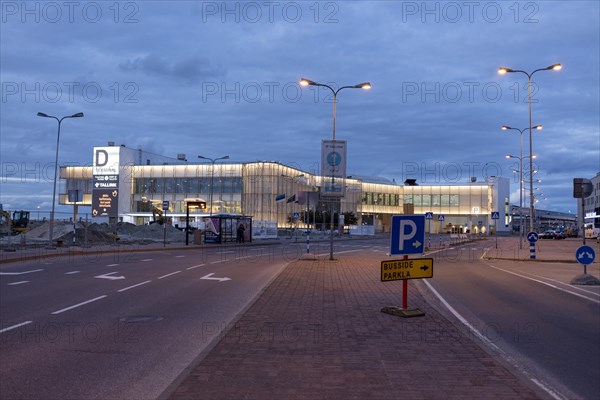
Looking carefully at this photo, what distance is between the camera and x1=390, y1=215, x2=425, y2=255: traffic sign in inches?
448

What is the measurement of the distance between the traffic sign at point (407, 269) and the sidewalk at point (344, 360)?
0.78 metres

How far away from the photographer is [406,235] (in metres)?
11.4

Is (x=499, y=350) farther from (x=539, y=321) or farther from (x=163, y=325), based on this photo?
(x=163, y=325)

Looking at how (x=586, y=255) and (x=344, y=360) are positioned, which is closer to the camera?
(x=344, y=360)

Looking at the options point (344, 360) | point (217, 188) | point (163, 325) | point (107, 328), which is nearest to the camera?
point (344, 360)

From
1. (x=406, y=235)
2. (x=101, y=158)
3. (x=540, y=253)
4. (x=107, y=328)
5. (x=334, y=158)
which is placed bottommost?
(x=107, y=328)

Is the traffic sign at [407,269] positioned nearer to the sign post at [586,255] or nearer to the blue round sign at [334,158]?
the sign post at [586,255]

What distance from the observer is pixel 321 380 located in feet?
21.8

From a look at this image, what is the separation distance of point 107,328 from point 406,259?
5.50 meters

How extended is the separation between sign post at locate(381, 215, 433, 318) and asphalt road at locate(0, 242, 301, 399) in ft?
10.5

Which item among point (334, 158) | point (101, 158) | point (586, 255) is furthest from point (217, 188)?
point (586, 255)

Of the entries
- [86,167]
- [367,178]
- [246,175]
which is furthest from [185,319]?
[367,178]

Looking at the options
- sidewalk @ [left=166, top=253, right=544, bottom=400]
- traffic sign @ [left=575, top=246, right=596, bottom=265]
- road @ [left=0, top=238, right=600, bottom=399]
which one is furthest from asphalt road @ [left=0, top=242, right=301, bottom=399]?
traffic sign @ [left=575, top=246, right=596, bottom=265]

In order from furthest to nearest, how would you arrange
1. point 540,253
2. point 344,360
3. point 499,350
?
point 540,253
point 499,350
point 344,360
